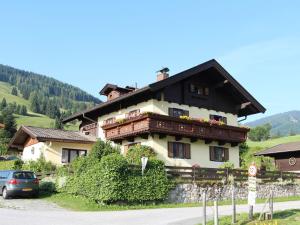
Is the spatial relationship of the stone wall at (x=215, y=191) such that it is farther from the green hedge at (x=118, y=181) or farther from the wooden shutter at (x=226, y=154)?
the wooden shutter at (x=226, y=154)

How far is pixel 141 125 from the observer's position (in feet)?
99.3

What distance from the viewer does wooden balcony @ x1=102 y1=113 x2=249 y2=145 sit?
2997cm

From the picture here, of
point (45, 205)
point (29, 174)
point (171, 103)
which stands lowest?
point (45, 205)

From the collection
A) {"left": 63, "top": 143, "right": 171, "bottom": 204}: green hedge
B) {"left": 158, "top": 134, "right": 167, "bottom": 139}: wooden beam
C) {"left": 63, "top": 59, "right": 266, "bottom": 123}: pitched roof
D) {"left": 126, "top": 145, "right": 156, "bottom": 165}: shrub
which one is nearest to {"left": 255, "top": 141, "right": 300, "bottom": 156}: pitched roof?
{"left": 63, "top": 59, "right": 266, "bottom": 123}: pitched roof

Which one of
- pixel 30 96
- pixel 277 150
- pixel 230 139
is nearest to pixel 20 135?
pixel 230 139

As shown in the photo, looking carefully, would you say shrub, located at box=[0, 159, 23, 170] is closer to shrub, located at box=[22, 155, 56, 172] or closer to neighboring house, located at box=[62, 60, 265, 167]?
shrub, located at box=[22, 155, 56, 172]

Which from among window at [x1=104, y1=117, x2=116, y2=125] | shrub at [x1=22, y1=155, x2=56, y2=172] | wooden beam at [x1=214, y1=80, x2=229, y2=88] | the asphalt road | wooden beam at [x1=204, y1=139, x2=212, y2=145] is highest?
wooden beam at [x1=214, y1=80, x2=229, y2=88]

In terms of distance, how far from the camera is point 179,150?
108 ft

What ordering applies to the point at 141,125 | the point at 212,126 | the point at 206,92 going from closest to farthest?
the point at 141,125
the point at 212,126
the point at 206,92

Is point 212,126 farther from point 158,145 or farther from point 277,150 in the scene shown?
point 277,150

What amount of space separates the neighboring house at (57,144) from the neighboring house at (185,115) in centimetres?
202

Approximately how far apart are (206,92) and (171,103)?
435 cm

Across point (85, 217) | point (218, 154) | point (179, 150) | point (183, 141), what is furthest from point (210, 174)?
Result: point (85, 217)

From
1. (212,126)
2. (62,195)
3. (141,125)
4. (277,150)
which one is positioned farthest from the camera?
(277,150)
